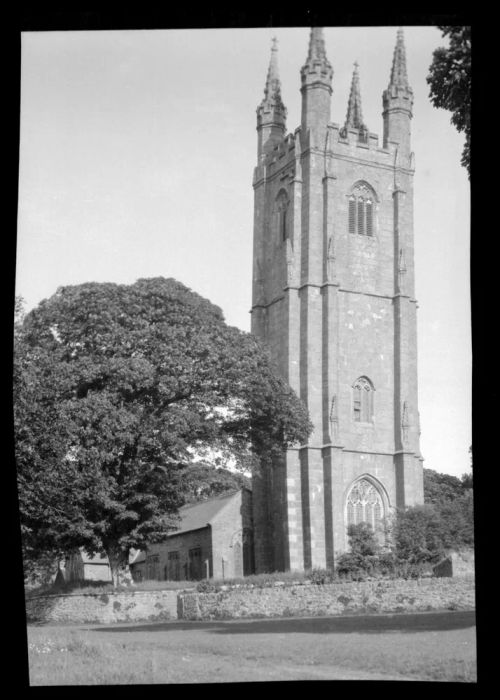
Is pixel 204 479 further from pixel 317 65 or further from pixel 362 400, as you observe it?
pixel 317 65

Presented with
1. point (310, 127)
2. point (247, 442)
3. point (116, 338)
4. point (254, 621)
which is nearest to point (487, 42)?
point (254, 621)

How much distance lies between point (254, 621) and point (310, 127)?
25624mm

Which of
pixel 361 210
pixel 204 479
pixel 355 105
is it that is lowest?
pixel 204 479

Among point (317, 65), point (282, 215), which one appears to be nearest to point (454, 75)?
point (282, 215)

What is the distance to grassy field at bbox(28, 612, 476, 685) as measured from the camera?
43.6 feet

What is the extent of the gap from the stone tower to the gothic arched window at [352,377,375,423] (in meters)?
0.05

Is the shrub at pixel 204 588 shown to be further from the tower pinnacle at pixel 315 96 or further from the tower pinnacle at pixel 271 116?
the tower pinnacle at pixel 271 116

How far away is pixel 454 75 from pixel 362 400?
1164 inches

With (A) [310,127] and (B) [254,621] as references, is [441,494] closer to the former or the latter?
(A) [310,127]

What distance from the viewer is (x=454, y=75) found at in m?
13.6

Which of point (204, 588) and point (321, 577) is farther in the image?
point (321, 577)

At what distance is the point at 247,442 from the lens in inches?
1204

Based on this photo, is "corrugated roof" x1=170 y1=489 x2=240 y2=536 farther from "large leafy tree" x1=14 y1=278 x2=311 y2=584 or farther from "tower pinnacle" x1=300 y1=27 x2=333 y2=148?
"tower pinnacle" x1=300 y1=27 x2=333 y2=148

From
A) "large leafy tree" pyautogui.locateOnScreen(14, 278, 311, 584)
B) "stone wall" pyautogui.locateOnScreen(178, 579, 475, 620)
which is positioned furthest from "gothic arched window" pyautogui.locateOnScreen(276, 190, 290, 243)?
"stone wall" pyautogui.locateOnScreen(178, 579, 475, 620)
